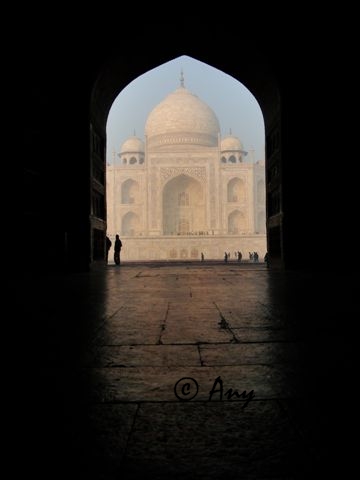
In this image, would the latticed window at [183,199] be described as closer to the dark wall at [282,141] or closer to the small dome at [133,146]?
the small dome at [133,146]

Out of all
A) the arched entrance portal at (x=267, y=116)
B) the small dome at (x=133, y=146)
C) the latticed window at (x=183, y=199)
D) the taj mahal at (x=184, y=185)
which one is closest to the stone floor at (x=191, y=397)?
the arched entrance portal at (x=267, y=116)

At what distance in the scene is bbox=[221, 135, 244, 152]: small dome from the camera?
4441 cm

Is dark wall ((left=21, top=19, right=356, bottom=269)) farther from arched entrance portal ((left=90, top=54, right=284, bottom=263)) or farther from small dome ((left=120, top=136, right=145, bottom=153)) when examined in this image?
small dome ((left=120, top=136, right=145, bottom=153))

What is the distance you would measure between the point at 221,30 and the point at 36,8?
308cm

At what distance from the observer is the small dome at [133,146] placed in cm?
4616

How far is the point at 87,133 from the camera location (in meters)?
8.52

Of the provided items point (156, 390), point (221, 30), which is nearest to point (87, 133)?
point (221, 30)

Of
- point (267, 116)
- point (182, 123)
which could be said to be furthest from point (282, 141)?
point (182, 123)

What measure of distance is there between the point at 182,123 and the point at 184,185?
5424mm

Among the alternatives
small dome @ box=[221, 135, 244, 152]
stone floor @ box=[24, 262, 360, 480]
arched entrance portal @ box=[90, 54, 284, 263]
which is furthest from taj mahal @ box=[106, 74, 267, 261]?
stone floor @ box=[24, 262, 360, 480]

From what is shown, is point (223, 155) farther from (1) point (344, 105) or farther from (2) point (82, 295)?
(2) point (82, 295)

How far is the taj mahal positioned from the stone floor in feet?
102

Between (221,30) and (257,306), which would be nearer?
(257,306)

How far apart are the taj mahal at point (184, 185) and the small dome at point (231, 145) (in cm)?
186
